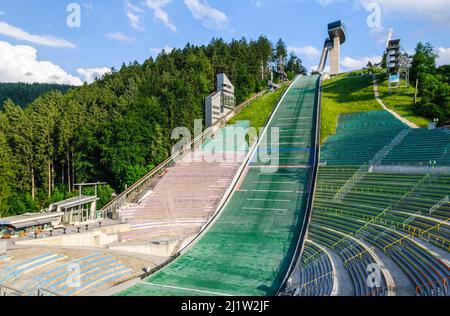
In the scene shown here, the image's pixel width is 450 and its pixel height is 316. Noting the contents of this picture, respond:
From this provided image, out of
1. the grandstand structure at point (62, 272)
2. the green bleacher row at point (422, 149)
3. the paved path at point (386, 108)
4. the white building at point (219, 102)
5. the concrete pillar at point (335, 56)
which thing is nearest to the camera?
the grandstand structure at point (62, 272)

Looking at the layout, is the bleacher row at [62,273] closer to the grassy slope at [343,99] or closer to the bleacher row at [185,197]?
the bleacher row at [185,197]

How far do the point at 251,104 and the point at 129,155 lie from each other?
22195 mm

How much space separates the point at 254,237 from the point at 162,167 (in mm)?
13957

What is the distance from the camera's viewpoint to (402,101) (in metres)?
41.4

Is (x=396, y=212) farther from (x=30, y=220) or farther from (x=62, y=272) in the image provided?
(x=30, y=220)

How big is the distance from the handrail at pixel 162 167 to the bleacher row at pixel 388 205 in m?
13.7

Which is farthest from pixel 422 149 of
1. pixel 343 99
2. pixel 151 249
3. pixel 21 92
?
pixel 21 92

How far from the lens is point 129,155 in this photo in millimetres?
34688

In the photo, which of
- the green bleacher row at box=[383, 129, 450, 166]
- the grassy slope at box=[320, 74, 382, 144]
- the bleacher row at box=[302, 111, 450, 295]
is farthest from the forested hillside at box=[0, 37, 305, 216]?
the green bleacher row at box=[383, 129, 450, 166]

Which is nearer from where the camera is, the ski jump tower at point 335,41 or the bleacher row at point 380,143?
the bleacher row at point 380,143

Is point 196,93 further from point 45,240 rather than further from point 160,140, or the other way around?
point 45,240

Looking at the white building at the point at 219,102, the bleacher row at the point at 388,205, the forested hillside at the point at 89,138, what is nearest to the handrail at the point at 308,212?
the bleacher row at the point at 388,205

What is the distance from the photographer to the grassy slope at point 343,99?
1537 inches
